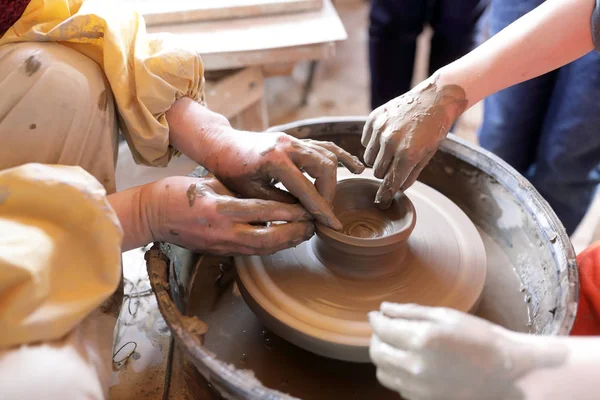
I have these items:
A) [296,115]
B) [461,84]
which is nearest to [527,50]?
[461,84]

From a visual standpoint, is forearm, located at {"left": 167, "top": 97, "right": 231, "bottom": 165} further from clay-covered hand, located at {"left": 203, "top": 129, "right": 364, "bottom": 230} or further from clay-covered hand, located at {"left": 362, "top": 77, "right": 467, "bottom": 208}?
clay-covered hand, located at {"left": 362, "top": 77, "right": 467, "bottom": 208}

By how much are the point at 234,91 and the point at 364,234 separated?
2.93 ft

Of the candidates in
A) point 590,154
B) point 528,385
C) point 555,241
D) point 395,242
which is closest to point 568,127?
point 590,154

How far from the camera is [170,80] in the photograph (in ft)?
4.25

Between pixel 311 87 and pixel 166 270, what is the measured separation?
228cm

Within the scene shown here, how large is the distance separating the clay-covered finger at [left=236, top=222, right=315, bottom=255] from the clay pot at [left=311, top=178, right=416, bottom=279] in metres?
0.07

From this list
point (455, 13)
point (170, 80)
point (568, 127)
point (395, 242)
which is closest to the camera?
point (395, 242)

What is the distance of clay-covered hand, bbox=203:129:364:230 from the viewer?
3.78ft

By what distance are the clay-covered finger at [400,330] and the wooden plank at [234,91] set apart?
49.1 inches

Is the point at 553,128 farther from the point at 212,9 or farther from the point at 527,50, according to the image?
the point at 212,9

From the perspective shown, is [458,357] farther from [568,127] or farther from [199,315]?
[568,127]

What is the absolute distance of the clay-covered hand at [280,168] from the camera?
3.78 feet

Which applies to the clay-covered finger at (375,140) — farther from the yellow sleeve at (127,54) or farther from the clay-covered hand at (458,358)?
Result: the clay-covered hand at (458,358)

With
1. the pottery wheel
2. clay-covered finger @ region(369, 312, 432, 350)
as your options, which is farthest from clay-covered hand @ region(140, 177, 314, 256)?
clay-covered finger @ region(369, 312, 432, 350)
